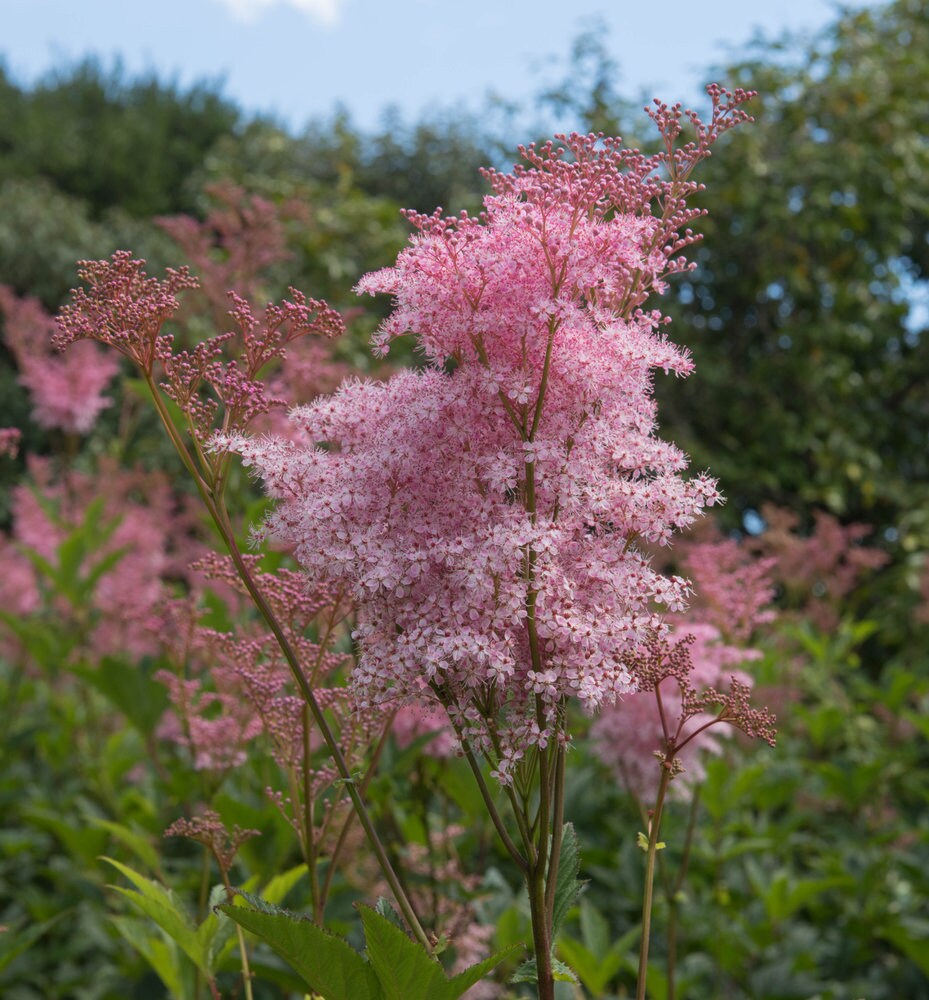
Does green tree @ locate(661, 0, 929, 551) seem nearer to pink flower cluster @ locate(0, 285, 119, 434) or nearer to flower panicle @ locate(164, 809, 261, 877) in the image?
pink flower cluster @ locate(0, 285, 119, 434)

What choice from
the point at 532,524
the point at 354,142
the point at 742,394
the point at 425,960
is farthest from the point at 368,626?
the point at 354,142

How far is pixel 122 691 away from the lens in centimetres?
288

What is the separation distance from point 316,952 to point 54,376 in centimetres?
392

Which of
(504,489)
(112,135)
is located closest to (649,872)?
(504,489)

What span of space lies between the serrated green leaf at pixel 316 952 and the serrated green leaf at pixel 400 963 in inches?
1.4

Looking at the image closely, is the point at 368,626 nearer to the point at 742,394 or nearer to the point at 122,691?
the point at 122,691

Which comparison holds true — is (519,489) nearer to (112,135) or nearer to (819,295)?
(819,295)

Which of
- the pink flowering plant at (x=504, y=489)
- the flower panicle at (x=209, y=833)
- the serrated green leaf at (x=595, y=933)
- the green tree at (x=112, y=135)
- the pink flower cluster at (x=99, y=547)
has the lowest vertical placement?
the flower panicle at (x=209, y=833)

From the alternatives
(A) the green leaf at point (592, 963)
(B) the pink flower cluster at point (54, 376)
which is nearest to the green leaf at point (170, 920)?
(A) the green leaf at point (592, 963)

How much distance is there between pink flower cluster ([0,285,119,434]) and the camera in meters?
4.58

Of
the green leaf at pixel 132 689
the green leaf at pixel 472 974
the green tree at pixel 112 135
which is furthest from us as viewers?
the green tree at pixel 112 135

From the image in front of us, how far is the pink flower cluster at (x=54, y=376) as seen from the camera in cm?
458

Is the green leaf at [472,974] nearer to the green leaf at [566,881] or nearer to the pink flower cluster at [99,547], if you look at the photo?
the green leaf at [566,881]

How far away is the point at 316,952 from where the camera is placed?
1.19 m
